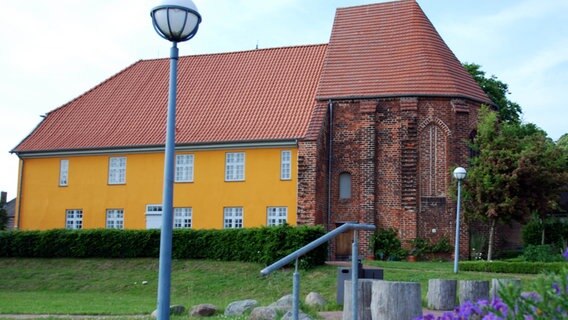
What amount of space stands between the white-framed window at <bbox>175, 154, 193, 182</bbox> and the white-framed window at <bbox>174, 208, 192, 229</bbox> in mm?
1444

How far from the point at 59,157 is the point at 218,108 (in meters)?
8.65

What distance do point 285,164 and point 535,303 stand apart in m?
28.8

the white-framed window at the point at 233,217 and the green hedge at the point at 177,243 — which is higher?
the white-framed window at the point at 233,217

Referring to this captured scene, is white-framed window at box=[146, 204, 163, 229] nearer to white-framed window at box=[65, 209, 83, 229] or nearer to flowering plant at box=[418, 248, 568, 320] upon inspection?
white-framed window at box=[65, 209, 83, 229]

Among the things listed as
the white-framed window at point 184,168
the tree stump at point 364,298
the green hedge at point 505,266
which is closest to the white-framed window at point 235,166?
the white-framed window at point 184,168

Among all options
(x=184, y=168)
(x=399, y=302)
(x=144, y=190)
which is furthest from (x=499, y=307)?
(x=144, y=190)

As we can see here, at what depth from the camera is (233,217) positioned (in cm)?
3431

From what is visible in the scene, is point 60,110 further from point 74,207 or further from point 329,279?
point 329,279

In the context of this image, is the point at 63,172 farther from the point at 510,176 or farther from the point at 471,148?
the point at 510,176

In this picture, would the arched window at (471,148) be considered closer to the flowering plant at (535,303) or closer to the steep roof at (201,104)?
the steep roof at (201,104)

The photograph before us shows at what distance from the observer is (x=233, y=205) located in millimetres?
34344

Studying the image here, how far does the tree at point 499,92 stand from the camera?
44531 millimetres

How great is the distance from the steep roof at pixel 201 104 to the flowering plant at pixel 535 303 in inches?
1106

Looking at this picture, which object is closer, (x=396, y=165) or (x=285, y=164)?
(x=396, y=165)
